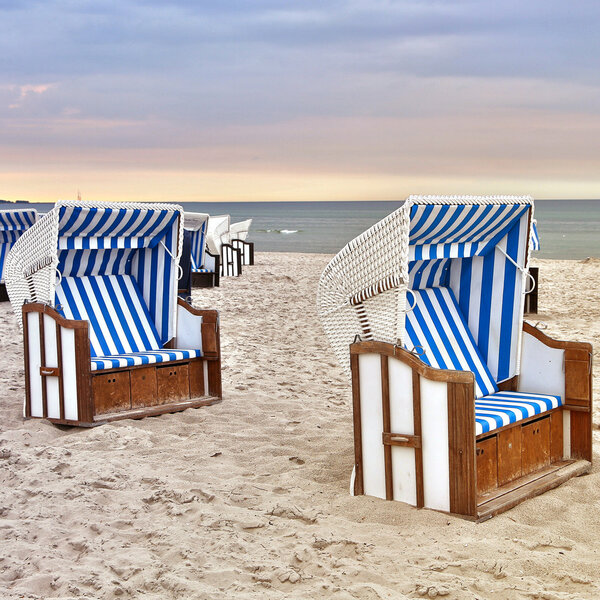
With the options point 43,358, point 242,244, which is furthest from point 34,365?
point 242,244

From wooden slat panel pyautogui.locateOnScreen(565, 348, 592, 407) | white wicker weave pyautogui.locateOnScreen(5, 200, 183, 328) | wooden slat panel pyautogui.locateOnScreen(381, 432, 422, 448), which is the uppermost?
white wicker weave pyautogui.locateOnScreen(5, 200, 183, 328)

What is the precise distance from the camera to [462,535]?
3.60 meters

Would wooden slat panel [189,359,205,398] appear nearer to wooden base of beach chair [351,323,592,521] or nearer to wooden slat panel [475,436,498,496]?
Result: wooden base of beach chair [351,323,592,521]

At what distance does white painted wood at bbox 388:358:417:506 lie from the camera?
389 cm

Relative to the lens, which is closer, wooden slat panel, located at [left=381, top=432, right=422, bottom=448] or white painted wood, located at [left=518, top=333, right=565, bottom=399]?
wooden slat panel, located at [left=381, top=432, right=422, bottom=448]

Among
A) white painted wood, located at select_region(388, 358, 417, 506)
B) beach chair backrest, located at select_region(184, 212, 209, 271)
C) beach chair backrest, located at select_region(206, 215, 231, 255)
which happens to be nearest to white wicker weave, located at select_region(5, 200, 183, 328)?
white painted wood, located at select_region(388, 358, 417, 506)

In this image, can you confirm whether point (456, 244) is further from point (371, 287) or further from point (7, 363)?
point (7, 363)

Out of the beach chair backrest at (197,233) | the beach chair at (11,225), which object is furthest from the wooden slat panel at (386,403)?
the beach chair backrest at (197,233)

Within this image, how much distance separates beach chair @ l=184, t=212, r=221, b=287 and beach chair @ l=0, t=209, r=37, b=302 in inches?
115

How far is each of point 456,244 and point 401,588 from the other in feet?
7.17

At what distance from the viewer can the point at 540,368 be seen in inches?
188

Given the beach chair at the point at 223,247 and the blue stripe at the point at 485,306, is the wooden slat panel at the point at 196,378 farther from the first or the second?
the beach chair at the point at 223,247

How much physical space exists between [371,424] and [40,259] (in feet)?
10.2

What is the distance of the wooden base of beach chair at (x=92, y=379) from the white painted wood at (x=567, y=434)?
275 cm
